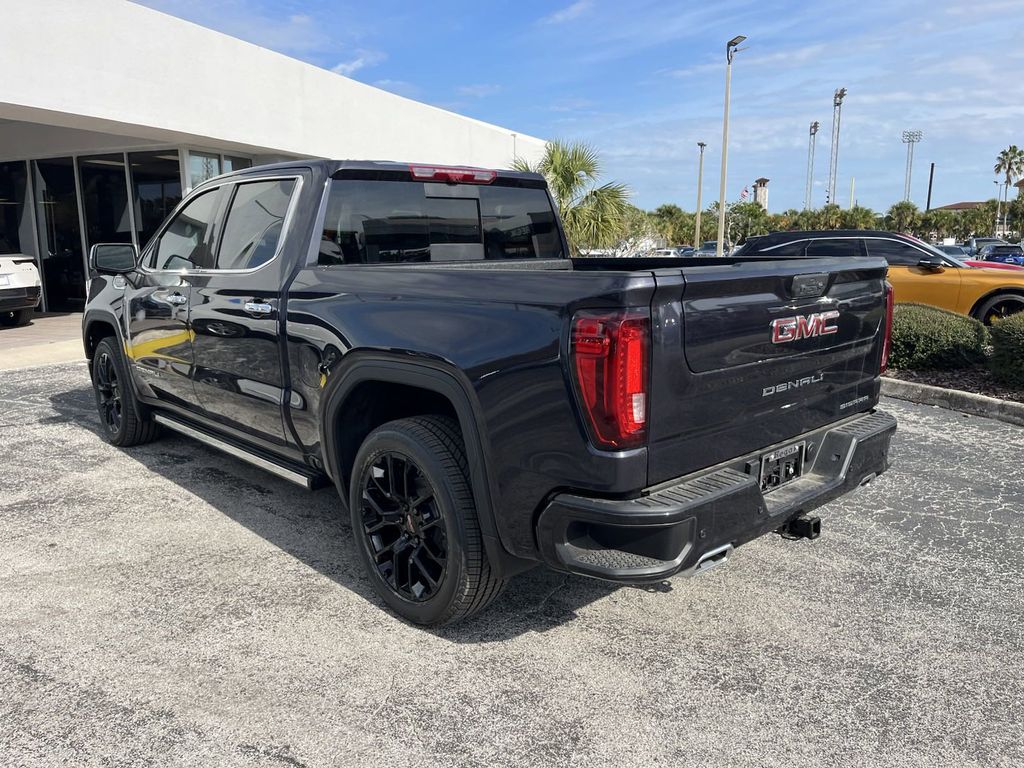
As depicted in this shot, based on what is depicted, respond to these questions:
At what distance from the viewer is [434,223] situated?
4113 mm

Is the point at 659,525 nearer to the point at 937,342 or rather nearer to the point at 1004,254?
the point at 937,342

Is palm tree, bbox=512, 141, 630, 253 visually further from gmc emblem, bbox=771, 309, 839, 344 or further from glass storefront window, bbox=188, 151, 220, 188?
gmc emblem, bbox=771, 309, 839, 344

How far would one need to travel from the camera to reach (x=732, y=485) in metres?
2.65

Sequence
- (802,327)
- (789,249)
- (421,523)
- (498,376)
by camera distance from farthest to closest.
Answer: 1. (789,249)
2. (421,523)
3. (802,327)
4. (498,376)

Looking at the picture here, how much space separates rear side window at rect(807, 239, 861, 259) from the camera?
10336 millimetres

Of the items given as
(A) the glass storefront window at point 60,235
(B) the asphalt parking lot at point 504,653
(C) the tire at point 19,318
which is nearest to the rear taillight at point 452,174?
(B) the asphalt parking lot at point 504,653

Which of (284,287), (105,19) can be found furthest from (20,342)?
Answer: (284,287)


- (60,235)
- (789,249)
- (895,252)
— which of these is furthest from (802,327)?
(60,235)

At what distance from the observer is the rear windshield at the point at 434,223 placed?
3.78m

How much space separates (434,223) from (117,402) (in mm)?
3090

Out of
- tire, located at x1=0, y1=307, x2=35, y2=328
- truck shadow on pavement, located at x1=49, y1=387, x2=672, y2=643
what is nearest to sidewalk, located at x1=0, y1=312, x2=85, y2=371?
tire, located at x1=0, y1=307, x2=35, y2=328

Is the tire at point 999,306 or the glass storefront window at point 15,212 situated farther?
the glass storefront window at point 15,212

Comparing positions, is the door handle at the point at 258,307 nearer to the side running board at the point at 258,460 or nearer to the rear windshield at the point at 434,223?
the rear windshield at the point at 434,223

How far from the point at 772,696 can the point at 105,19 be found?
490 inches
